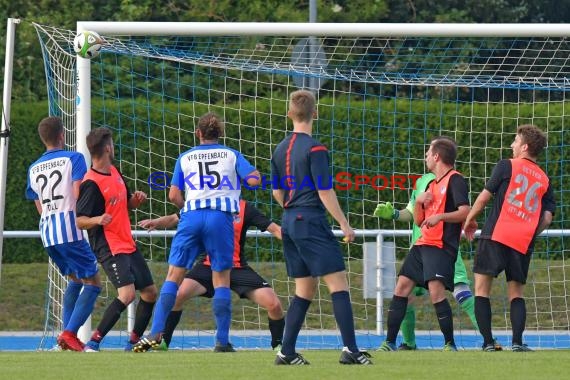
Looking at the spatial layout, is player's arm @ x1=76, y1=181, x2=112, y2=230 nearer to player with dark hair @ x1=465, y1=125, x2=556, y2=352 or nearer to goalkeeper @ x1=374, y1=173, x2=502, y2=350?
goalkeeper @ x1=374, y1=173, x2=502, y2=350

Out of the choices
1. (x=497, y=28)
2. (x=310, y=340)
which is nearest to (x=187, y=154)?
(x=497, y=28)

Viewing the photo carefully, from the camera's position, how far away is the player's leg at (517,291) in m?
11.4

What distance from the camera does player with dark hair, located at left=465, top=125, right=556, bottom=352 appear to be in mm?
11414

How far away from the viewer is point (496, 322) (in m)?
16.7

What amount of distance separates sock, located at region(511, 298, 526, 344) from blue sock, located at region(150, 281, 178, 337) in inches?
105

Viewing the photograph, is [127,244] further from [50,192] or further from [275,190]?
[275,190]

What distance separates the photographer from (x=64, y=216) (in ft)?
38.0

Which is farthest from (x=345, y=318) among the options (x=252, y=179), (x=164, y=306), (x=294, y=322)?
(x=164, y=306)

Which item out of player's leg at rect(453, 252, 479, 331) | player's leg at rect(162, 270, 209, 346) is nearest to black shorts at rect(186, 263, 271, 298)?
player's leg at rect(162, 270, 209, 346)

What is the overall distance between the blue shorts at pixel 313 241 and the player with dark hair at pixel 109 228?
2.20 meters

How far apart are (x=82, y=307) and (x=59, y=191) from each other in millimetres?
946

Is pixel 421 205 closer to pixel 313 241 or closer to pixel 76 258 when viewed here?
pixel 313 241

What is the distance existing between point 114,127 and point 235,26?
18.1 feet

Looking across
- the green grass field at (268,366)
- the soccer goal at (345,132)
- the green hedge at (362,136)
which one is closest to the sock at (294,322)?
the green grass field at (268,366)
